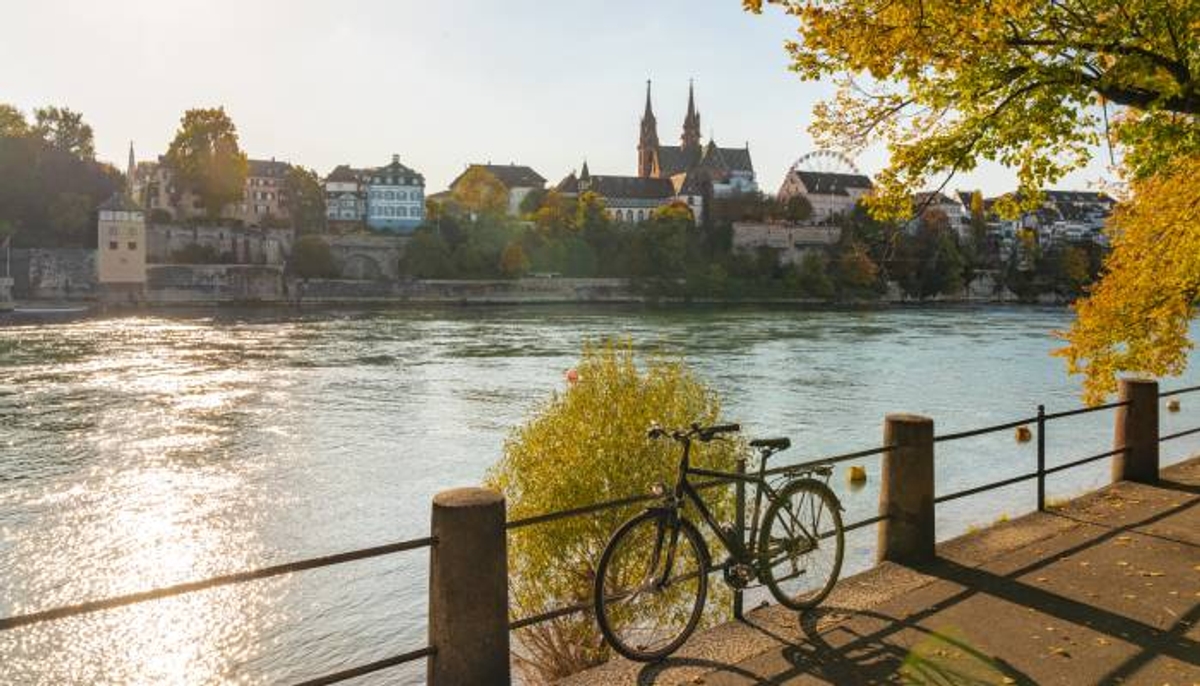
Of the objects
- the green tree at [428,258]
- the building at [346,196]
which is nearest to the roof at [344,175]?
the building at [346,196]

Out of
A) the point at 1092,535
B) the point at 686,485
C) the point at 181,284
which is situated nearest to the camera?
the point at 686,485

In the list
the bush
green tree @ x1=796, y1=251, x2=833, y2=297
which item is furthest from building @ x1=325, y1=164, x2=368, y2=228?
the bush

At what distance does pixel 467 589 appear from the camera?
5035 millimetres

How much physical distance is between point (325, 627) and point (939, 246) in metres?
120

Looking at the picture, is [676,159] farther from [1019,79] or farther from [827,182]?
[1019,79]

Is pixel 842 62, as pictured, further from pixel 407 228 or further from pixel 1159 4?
pixel 407 228

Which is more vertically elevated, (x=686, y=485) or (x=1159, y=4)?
(x=1159, y=4)

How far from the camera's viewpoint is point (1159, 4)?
766 centimetres

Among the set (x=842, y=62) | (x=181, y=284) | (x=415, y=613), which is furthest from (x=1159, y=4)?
(x=181, y=284)

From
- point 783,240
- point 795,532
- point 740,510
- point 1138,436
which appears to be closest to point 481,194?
point 783,240

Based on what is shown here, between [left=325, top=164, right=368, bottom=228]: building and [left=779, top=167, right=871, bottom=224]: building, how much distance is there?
205 ft

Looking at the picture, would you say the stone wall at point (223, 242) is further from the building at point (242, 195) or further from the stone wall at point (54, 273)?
the stone wall at point (54, 273)

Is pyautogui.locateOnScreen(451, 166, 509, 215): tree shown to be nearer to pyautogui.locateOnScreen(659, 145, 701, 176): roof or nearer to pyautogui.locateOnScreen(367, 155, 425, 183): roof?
pyautogui.locateOnScreen(367, 155, 425, 183): roof

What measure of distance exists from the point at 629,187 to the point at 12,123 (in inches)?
3235
